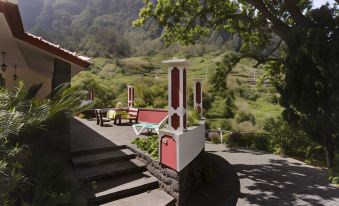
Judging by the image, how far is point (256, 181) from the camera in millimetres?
7949

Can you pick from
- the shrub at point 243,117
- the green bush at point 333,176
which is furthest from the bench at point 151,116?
the shrub at point 243,117

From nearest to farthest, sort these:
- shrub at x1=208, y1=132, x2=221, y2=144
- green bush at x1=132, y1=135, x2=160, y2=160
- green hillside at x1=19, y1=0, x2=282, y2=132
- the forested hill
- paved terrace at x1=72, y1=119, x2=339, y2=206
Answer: paved terrace at x1=72, y1=119, x2=339, y2=206 → green bush at x1=132, y1=135, x2=160, y2=160 → shrub at x1=208, y1=132, x2=221, y2=144 → green hillside at x1=19, y1=0, x2=282, y2=132 → the forested hill

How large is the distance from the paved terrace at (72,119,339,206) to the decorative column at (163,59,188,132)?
1.90 m

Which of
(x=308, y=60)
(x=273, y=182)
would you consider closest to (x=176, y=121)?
(x=273, y=182)

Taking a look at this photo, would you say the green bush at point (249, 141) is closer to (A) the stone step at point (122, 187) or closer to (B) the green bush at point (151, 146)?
(B) the green bush at point (151, 146)

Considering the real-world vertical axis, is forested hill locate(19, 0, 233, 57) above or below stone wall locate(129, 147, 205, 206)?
above

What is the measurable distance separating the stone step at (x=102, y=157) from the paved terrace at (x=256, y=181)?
0.60 m

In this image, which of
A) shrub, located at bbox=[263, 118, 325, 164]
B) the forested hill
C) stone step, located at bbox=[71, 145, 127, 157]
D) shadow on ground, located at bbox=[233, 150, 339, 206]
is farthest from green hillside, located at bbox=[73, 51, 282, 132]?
the forested hill

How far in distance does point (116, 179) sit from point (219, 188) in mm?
2598

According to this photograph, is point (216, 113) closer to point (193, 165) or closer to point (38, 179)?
point (193, 165)

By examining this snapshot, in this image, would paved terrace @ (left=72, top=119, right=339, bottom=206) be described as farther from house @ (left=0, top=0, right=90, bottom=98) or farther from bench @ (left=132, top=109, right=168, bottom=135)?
bench @ (left=132, top=109, right=168, bottom=135)

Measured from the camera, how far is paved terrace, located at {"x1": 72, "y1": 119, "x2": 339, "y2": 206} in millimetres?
6590

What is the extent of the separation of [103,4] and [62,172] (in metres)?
157

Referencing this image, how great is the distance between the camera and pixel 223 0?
1373cm
